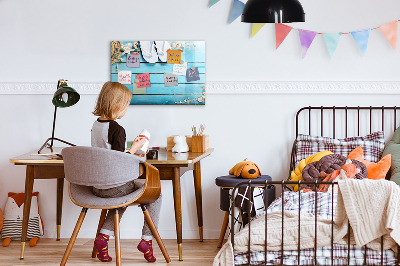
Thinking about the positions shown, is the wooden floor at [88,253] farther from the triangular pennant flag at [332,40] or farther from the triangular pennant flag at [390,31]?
the triangular pennant flag at [390,31]

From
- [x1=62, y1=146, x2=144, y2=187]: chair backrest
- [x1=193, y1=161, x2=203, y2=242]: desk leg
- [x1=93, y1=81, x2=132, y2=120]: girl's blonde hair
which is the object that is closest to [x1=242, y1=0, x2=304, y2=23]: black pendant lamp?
[x1=93, y1=81, x2=132, y2=120]: girl's blonde hair

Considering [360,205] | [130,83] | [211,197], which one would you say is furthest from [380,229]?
[130,83]

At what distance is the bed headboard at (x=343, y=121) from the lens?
170 inches

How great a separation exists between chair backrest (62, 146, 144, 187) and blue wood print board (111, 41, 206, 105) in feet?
3.74

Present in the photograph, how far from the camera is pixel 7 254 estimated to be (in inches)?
156

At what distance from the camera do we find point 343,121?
434 cm

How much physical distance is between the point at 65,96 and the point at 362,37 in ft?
6.93

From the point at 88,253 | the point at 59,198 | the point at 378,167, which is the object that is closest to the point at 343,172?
the point at 378,167

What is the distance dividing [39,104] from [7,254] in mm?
1116

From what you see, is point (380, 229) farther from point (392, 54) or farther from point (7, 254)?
point (7, 254)

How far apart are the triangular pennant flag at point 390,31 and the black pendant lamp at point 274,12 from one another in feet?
4.44

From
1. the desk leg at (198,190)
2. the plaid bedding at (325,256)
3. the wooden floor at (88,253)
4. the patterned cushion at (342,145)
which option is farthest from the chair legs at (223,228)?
the plaid bedding at (325,256)

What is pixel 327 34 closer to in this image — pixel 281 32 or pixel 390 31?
pixel 281 32

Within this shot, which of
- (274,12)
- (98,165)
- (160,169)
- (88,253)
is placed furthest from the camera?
(88,253)
